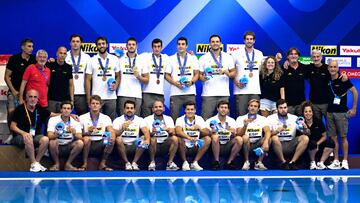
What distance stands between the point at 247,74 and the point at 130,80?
2.00 metres

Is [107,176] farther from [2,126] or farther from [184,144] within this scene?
[2,126]

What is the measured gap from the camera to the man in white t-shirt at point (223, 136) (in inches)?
392

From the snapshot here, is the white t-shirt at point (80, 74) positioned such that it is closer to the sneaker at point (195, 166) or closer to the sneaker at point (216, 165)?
the sneaker at point (195, 166)

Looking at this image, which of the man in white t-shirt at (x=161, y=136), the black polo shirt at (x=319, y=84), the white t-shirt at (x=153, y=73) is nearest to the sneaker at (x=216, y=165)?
the man in white t-shirt at (x=161, y=136)

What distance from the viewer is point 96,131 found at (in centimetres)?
981

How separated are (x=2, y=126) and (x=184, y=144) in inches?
134

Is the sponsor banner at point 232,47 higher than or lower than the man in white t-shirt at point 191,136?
higher

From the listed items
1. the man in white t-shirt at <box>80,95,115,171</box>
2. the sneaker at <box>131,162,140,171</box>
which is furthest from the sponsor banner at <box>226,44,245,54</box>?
the sneaker at <box>131,162,140,171</box>

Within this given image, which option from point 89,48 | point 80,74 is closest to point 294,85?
point 80,74

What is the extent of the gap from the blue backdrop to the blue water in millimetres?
3796

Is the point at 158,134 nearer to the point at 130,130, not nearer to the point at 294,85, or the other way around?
the point at 130,130

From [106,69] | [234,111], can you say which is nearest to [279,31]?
[234,111]

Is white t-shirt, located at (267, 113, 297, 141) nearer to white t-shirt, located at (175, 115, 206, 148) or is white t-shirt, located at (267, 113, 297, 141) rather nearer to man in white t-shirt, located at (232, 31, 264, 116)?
man in white t-shirt, located at (232, 31, 264, 116)

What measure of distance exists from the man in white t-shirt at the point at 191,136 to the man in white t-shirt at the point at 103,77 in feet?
3.91
